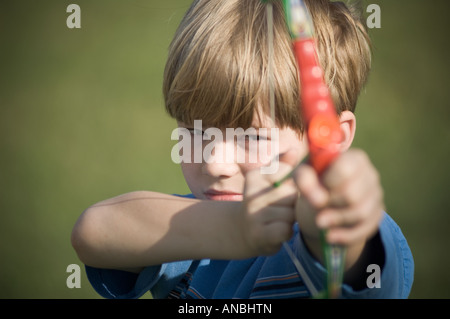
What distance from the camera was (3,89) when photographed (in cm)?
282

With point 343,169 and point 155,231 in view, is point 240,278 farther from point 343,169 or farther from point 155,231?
point 343,169

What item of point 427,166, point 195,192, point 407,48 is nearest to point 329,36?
point 195,192

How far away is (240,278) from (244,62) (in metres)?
0.29

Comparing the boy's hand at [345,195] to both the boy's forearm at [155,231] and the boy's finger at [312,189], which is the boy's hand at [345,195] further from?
the boy's forearm at [155,231]

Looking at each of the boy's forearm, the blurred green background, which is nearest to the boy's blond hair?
the boy's forearm

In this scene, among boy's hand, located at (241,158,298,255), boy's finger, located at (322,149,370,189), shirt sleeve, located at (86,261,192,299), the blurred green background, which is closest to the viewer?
boy's finger, located at (322,149,370,189)

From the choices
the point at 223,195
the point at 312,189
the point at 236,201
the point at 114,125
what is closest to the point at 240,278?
the point at 223,195

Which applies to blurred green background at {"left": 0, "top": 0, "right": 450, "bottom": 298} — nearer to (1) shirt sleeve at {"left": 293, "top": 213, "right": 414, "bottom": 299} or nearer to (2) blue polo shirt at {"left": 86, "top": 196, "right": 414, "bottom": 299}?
(2) blue polo shirt at {"left": 86, "top": 196, "right": 414, "bottom": 299}

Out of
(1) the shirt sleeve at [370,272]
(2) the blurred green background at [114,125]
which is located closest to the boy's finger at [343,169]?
(1) the shirt sleeve at [370,272]

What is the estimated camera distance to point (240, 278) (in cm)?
73

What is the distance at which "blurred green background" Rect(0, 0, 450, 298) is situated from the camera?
1.82 meters

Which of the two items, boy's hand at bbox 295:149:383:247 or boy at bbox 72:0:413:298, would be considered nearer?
boy's hand at bbox 295:149:383:247

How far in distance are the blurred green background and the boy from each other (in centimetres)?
95
